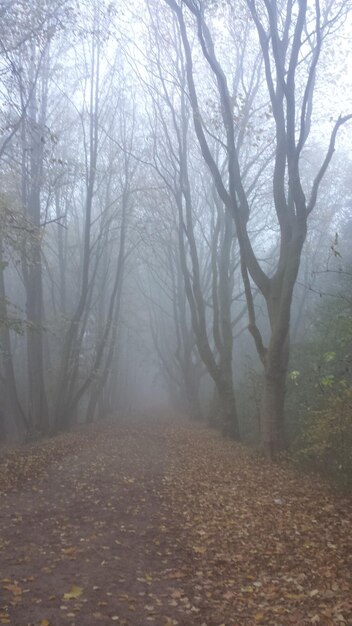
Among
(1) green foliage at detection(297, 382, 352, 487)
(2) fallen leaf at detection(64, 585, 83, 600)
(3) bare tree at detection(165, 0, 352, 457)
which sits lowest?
(2) fallen leaf at detection(64, 585, 83, 600)

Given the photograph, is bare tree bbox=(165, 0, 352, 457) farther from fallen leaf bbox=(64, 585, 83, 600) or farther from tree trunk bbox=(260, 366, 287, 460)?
fallen leaf bbox=(64, 585, 83, 600)

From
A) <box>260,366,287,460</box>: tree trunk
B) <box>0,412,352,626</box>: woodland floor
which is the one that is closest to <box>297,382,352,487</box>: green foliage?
<box>0,412,352,626</box>: woodland floor

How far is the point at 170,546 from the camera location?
20.2 feet

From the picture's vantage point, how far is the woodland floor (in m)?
4.46

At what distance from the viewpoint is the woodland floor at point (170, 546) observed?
14.6 ft

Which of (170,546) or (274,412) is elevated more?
(274,412)

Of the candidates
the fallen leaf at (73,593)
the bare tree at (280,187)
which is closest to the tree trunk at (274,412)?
the bare tree at (280,187)

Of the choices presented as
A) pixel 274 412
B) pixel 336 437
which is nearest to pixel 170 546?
pixel 336 437

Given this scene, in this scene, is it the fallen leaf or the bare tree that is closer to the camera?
the fallen leaf

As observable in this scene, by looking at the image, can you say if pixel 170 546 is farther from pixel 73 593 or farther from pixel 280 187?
pixel 280 187

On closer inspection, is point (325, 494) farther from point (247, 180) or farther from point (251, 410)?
point (247, 180)

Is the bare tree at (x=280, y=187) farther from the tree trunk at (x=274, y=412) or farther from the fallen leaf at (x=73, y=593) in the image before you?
the fallen leaf at (x=73, y=593)

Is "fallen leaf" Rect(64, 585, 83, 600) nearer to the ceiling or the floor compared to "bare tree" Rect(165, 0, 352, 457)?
nearer to the floor

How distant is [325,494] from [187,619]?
14.8ft
